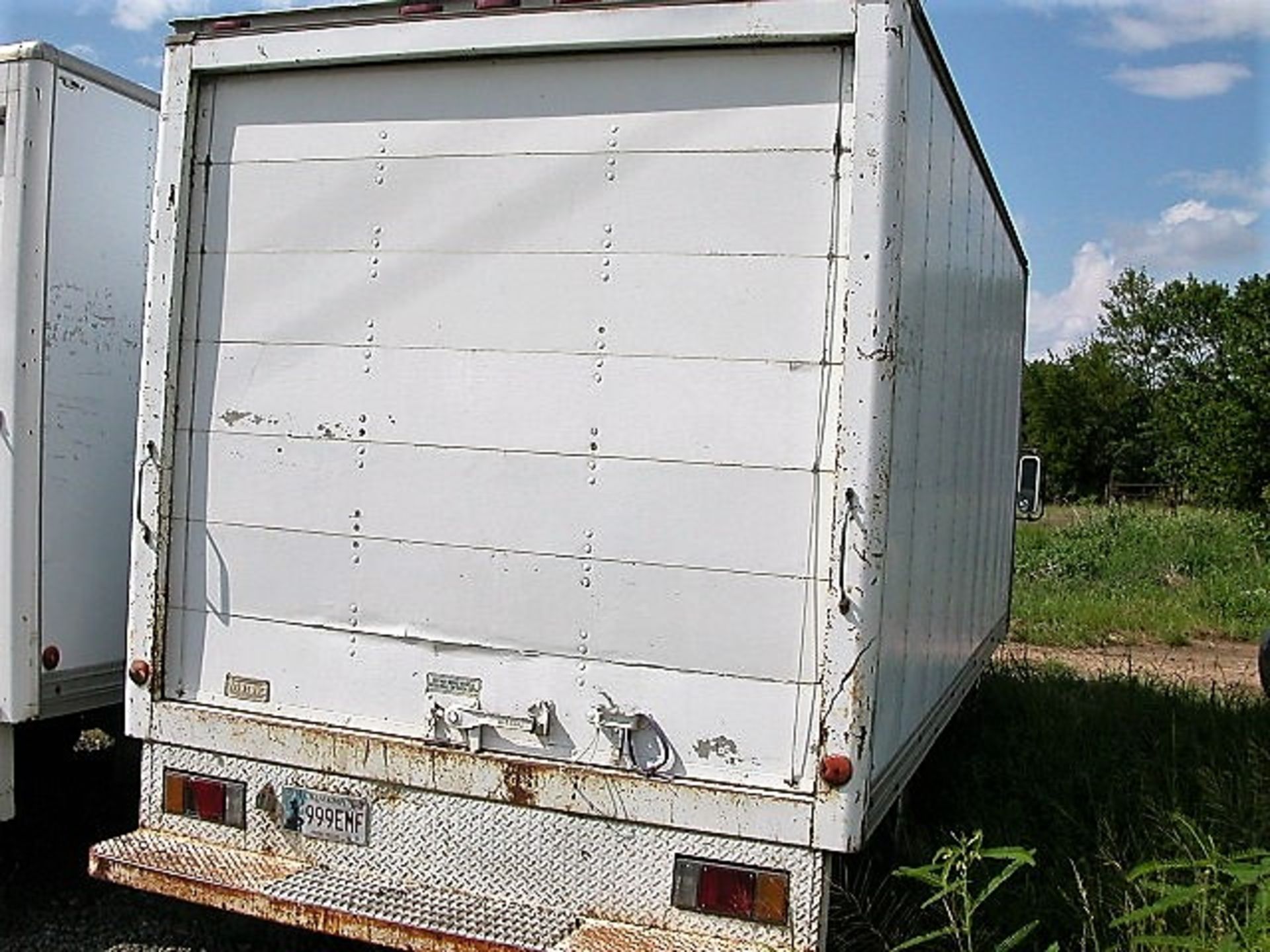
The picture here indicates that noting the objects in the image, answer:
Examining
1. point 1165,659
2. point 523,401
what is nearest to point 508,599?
point 523,401

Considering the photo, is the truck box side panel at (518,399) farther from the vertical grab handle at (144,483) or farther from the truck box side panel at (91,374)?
the truck box side panel at (91,374)

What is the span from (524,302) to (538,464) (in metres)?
0.48

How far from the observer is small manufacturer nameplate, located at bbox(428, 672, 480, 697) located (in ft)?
14.1

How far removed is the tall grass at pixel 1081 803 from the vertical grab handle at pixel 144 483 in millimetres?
2543

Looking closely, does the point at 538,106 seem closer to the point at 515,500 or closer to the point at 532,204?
the point at 532,204

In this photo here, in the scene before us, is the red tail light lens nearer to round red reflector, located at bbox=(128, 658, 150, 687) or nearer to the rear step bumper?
the rear step bumper

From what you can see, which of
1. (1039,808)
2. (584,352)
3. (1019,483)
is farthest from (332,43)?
(1019,483)

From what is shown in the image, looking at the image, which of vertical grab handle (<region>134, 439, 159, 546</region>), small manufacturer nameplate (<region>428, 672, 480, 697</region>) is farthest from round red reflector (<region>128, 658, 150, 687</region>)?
small manufacturer nameplate (<region>428, 672, 480, 697</region>)

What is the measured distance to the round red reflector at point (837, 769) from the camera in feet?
12.4

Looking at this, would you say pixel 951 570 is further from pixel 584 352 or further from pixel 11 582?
pixel 11 582

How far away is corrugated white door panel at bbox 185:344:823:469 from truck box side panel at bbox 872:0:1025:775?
1.22 ft

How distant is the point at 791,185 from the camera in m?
3.90

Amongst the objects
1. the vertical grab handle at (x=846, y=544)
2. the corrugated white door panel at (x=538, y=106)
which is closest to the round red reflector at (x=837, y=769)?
the vertical grab handle at (x=846, y=544)

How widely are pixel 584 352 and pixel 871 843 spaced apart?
2.56 meters
